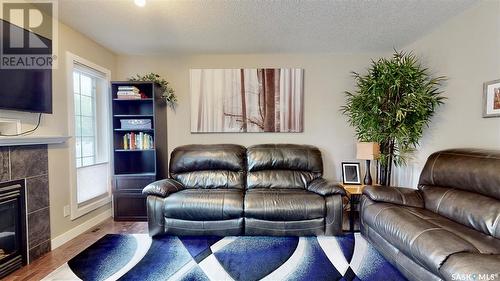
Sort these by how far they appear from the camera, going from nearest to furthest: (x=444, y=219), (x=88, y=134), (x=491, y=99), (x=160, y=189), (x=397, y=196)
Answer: (x=444, y=219) < (x=491, y=99) < (x=397, y=196) < (x=160, y=189) < (x=88, y=134)

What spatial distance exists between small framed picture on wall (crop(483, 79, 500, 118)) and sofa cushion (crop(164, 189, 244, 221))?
250 cm

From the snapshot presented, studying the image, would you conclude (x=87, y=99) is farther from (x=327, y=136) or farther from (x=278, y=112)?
(x=327, y=136)

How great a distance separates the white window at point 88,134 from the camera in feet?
8.91

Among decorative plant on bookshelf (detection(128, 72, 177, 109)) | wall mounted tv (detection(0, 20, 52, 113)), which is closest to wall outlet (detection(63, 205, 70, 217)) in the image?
wall mounted tv (detection(0, 20, 52, 113))

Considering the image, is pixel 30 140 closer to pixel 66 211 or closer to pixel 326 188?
pixel 66 211

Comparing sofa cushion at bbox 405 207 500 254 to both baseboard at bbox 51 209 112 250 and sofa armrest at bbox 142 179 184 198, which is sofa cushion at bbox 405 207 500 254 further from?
baseboard at bbox 51 209 112 250

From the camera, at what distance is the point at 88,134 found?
10.4 feet

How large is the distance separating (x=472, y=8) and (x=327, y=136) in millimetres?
2023

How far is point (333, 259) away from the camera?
2.16 m

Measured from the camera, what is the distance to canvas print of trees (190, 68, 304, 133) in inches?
137

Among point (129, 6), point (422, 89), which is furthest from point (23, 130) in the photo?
point (422, 89)

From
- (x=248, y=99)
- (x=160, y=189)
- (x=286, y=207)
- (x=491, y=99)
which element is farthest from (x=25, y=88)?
(x=491, y=99)

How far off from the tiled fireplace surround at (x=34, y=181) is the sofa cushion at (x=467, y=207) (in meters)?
3.76

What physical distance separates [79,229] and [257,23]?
316 cm
